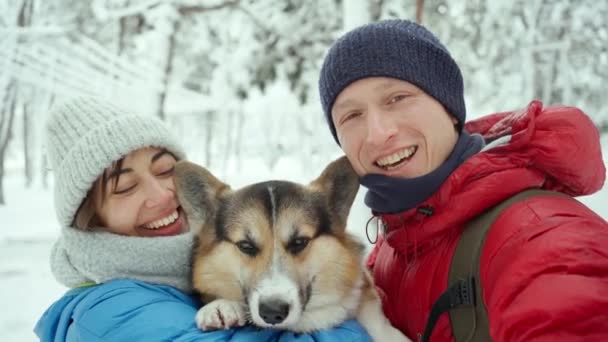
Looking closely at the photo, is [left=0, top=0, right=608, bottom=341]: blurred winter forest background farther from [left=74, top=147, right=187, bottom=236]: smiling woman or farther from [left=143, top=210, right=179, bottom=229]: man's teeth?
[left=74, top=147, right=187, bottom=236]: smiling woman

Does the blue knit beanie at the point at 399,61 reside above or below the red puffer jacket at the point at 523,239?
above

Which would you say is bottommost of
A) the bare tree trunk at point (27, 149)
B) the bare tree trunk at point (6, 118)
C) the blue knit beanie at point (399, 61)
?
the bare tree trunk at point (27, 149)

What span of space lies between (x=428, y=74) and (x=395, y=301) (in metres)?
0.97

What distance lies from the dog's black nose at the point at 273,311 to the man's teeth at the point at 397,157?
69cm

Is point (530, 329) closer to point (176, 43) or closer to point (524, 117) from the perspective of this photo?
point (524, 117)

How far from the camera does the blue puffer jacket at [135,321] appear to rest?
1680mm

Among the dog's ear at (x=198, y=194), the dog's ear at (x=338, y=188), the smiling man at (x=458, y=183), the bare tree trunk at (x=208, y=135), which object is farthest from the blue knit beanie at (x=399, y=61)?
the bare tree trunk at (x=208, y=135)

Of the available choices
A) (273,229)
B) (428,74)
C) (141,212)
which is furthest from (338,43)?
(141,212)

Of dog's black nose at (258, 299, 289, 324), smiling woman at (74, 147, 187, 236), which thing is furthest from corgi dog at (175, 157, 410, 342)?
smiling woman at (74, 147, 187, 236)

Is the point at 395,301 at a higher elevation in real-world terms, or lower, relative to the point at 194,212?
lower

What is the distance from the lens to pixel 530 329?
1.17 metres

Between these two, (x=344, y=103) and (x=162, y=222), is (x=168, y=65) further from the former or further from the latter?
(x=344, y=103)

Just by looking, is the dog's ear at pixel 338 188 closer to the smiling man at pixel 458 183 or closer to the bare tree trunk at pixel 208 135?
the smiling man at pixel 458 183

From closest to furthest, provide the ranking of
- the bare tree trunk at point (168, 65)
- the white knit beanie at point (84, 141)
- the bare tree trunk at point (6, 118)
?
the white knit beanie at point (84, 141)
the bare tree trunk at point (168, 65)
the bare tree trunk at point (6, 118)
